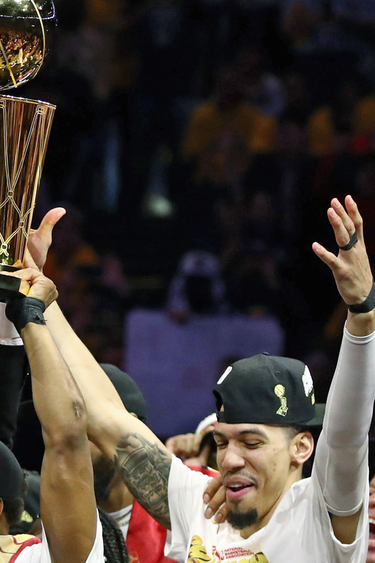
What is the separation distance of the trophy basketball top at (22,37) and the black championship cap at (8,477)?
3.21 ft

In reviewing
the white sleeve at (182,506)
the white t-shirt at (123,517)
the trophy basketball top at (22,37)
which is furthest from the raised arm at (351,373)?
the white t-shirt at (123,517)

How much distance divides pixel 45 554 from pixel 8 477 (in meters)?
0.35

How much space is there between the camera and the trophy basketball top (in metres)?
2.27

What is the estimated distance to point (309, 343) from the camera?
6.14 meters

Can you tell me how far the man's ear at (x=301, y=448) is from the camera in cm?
248

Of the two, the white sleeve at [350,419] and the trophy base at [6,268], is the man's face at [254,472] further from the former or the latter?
the trophy base at [6,268]

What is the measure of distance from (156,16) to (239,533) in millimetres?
5652

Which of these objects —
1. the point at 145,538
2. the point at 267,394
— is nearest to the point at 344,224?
the point at 267,394

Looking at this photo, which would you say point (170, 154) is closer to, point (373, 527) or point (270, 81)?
point (270, 81)

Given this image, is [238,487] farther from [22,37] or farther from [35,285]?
[22,37]


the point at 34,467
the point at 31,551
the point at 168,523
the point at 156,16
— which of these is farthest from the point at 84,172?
the point at 31,551

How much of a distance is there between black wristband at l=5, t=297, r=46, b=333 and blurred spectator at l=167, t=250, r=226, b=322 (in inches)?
148

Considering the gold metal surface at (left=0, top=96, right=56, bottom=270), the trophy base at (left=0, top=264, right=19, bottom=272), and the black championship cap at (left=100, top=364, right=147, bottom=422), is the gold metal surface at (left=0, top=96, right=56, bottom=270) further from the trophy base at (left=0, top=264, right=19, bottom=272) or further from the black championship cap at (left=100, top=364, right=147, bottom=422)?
the black championship cap at (left=100, top=364, right=147, bottom=422)

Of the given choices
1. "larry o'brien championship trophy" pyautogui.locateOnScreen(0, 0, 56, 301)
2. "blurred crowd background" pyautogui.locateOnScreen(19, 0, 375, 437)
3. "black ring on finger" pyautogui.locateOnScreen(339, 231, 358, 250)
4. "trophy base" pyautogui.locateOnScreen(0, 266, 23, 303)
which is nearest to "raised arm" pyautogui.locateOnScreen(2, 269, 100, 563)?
"trophy base" pyautogui.locateOnScreen(0, 266, 23, 303)
